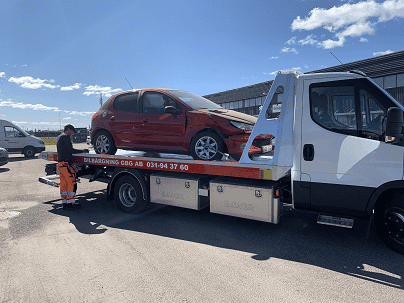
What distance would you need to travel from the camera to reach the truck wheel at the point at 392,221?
3.83 m

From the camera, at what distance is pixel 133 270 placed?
362 cm

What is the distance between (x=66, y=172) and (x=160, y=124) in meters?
2.50

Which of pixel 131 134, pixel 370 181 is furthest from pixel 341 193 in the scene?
pixel 131 134

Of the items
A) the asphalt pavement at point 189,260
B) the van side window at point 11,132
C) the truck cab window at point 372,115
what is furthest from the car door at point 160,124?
the van side window at point 11,132

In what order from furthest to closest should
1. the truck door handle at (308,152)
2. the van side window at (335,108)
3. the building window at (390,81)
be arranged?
the building window at (390,81), the truck door handle at (308,152), the van side window at (335,108)

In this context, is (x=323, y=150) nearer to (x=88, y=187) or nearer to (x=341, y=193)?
(x=341, y=193)

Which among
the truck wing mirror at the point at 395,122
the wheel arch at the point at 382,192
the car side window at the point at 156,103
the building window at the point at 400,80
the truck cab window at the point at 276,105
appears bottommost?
the wheel arch at the point at 382,192

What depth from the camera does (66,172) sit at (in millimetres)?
6586

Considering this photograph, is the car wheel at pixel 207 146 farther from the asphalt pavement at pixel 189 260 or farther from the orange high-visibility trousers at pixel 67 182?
the orange high-visibility trousers at pixel 67 182

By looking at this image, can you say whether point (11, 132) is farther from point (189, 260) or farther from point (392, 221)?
point (392, 221)

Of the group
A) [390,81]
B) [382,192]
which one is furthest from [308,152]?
[390,81]

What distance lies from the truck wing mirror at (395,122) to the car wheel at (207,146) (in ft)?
8.20

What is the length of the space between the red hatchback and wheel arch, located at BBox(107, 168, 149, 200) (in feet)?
1.67

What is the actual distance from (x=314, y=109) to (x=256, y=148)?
1094 mm
